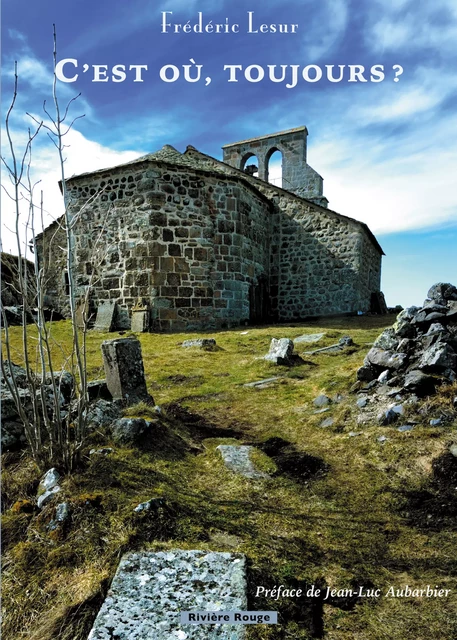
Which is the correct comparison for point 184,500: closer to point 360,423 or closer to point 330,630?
point 330,630

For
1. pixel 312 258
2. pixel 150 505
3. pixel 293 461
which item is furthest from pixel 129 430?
pixel 312 258

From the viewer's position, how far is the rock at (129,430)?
382cm

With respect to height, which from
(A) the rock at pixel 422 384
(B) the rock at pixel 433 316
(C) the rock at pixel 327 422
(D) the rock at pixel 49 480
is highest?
Result: (B) the rock at pixel 433 316

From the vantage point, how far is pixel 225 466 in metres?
3.79

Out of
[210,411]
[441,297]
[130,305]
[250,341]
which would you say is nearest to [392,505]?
[210,411]

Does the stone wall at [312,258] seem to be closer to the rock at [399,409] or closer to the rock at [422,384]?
the rock at [422,384]

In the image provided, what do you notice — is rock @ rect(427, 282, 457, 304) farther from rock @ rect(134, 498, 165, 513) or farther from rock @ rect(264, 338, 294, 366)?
rock @ rect(134, 498, 165, 513)

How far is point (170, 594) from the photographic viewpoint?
2.07 metres

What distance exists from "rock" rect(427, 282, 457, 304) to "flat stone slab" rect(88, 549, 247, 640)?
4.97 metres

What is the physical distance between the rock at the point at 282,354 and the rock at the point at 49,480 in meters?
5.30

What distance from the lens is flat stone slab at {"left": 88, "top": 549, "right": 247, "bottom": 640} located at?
1.87m

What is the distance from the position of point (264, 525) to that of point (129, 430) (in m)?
1.61

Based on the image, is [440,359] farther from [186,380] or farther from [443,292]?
[186,380]

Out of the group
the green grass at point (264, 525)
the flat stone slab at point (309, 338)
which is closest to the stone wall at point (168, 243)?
the flat stone slab at point (309, 338)
